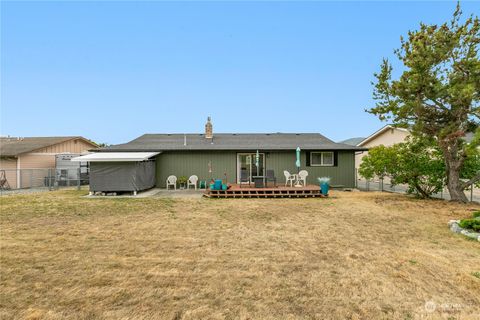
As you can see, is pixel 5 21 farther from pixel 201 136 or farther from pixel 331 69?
pixel 331 69

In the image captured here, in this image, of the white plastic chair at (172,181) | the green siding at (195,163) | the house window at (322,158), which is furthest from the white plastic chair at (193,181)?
the house window at (322,158)

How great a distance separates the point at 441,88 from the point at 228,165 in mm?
10512

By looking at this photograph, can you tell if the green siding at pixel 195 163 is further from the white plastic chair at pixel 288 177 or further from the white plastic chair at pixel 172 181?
the white plastic chair at pixel 288 177

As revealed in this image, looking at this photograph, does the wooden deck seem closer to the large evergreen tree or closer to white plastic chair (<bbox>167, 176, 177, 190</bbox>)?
white plastic chair (<bbox>167, 176, 177, 190</bbox>)

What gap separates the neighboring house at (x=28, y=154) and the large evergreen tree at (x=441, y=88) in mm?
20650

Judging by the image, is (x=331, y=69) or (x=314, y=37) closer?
(x=314, y=37)

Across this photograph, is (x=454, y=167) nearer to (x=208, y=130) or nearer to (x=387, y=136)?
(x=387, y=136)

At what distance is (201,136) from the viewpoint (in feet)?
62.9

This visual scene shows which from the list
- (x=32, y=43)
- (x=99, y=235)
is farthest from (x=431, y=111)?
(x=32, y=43)

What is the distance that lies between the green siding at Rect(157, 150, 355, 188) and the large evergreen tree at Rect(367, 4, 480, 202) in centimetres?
496

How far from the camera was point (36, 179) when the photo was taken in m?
18.0

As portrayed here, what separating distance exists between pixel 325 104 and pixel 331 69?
4.75 m

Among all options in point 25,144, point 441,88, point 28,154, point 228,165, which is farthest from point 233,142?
point 25,144

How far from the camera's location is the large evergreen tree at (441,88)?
9203mm
